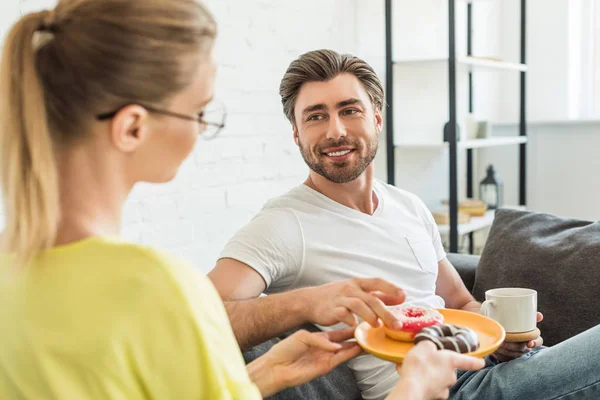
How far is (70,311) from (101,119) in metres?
0.23

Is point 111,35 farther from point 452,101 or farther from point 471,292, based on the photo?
point 452,101

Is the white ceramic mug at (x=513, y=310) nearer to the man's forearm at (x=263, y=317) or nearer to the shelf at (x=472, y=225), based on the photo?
the man's forearm at (x=263, y=317)

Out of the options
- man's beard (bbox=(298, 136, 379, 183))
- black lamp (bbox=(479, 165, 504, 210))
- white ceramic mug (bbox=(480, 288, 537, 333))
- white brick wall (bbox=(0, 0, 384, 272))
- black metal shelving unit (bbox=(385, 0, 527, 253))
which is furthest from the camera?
black lamp (bbox=(479, 165, 504, 210))

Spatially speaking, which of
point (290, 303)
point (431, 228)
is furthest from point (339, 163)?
point (290, 303)

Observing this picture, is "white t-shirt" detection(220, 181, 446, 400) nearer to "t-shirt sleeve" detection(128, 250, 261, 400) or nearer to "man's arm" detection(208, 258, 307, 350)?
"man's arm" detection(208, 258, 307, 350)

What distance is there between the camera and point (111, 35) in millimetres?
787

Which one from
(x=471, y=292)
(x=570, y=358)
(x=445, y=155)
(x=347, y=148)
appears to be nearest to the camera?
(x=570, y=358)

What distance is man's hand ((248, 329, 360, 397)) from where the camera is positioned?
1.25m

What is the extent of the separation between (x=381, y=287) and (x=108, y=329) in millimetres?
695

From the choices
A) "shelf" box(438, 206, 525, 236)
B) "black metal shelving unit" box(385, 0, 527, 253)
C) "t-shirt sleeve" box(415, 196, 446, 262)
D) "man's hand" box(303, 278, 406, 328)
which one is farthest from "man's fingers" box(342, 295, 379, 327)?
"shelf" box(438, 206, 525, 236)

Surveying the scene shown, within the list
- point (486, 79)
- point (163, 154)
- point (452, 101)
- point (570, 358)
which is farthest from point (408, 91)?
point (163, 154)

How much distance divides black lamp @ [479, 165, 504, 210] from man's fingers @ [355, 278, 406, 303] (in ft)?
8.58

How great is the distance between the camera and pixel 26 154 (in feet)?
2.64

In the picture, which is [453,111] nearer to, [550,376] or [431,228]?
[431,228]
